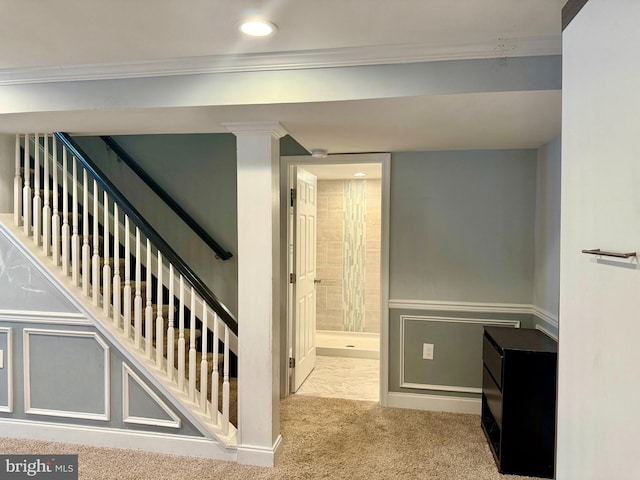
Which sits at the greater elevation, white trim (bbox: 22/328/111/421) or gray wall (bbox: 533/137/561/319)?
gray wall (bbox: 533/137/561/319)

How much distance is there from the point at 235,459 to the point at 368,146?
7.29ft

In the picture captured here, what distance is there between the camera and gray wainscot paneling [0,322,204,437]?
8.52ft

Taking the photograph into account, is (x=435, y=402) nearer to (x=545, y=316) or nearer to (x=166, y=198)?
(x=545, y=316)

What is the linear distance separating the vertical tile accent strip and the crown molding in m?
3.19

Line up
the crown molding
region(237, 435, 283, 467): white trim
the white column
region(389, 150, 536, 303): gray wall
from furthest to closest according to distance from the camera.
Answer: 1. region(389, 150, 536, 303): gray wall
2. the white column
3. region(237, 435, 283, 467): white trim
4. the crown molding

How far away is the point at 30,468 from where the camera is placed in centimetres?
238

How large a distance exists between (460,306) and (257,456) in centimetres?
178

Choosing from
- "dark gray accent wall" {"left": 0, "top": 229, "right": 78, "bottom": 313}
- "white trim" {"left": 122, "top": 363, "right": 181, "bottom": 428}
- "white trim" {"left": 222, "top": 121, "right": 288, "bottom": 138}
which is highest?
"white trim" {"left": 222, "top": 121, "right": 288, "bottom": 138}

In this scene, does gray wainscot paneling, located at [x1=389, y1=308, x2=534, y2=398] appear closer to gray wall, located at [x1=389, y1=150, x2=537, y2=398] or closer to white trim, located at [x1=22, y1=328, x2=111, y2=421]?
gray wall, located at [x1=389, y1=150, x2=537, y2=398]

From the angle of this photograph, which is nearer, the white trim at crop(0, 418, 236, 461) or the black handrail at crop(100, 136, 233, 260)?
the white trim at crop(0, 418, 236, 461)

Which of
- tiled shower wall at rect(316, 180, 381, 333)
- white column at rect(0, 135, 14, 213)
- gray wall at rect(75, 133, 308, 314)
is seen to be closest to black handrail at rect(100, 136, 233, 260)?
gray wall at rect(75, 133, 308, 314)

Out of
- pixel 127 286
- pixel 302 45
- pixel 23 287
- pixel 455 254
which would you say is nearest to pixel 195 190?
pixel 127 286

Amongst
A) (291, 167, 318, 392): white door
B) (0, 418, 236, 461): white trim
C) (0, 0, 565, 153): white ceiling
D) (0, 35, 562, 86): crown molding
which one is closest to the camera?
(0, 0, 565, 153): white ceiling

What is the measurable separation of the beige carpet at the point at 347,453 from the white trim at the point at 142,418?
0.19 m
